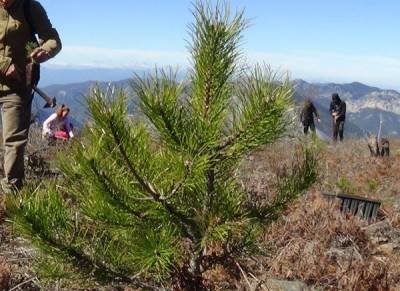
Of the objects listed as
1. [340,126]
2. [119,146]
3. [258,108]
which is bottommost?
[340,126]

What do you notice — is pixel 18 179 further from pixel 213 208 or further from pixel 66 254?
pixel 213 208

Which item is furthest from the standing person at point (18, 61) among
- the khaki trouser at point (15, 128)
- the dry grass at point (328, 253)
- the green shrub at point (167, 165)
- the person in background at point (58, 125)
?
the person in background at point (58, 125)

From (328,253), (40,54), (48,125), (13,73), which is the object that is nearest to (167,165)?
(40,54)

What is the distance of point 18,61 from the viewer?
4586 mm

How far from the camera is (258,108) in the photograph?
7.66 feet

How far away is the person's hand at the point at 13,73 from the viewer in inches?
177

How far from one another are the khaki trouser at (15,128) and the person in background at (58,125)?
4.96 m

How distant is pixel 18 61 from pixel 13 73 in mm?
133

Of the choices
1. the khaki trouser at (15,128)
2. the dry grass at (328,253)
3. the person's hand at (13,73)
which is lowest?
the dry grass at (328,253)

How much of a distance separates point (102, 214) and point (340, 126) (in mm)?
18334

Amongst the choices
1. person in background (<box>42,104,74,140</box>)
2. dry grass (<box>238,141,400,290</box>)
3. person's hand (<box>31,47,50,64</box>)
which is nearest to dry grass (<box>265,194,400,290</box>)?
dry grass (<box>238,141,400,290</box>)

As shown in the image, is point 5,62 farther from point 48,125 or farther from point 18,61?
point 48,125

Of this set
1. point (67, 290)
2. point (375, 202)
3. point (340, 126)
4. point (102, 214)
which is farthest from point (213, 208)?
point (340, 126)

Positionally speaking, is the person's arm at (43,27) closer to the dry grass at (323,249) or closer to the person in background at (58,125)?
the dry grass at (323,249)
